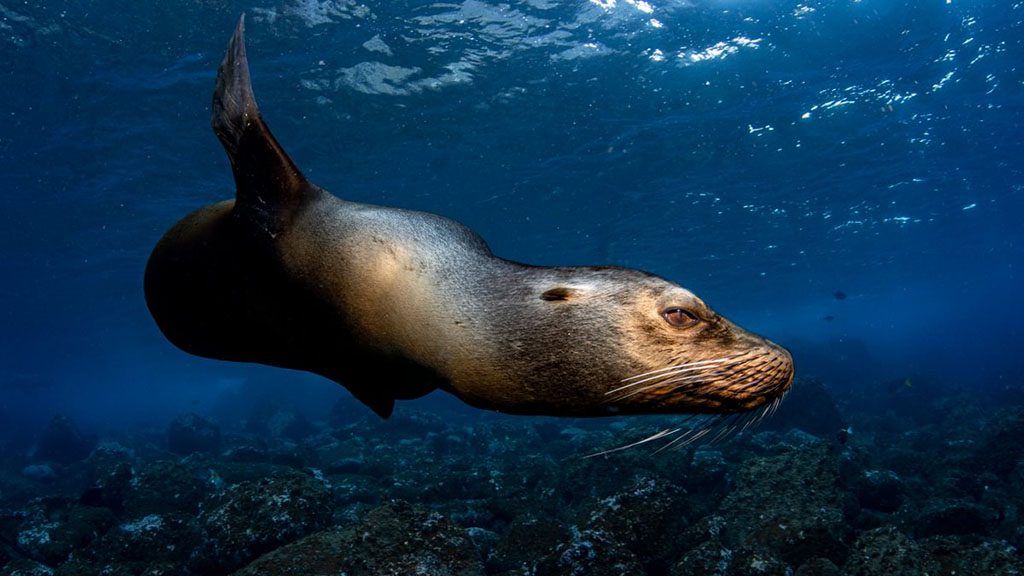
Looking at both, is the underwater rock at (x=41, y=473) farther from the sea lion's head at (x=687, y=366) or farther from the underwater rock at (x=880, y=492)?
the sea lion's head at (x=687, y=366)

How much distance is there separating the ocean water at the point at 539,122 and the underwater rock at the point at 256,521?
9.26m

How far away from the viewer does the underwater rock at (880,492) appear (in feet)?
Result: 24.4

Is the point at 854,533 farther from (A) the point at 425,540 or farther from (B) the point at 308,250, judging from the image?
(B) the point at 308,250

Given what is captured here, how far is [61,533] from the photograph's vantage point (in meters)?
6.56

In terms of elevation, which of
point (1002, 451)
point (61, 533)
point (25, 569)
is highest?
point (1002, 451)

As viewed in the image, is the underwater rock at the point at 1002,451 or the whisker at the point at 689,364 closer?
the whisker at the point at 689,364

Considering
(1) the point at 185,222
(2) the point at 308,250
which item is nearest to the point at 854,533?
(2) the point at 308,250

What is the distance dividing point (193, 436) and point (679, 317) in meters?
25.4

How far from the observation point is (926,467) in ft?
32.9

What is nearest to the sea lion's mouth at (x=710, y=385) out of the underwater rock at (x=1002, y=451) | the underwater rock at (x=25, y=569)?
the underwater rock at (x=25, y=569)

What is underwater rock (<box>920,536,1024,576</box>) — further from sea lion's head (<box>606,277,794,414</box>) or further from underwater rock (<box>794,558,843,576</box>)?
sea lion's head (<box>606,277,794,414</box>)

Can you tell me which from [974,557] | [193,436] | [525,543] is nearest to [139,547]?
[525,543]

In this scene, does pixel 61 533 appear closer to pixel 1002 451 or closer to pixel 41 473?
pixel 1002 451

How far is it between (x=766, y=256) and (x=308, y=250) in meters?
33.9
